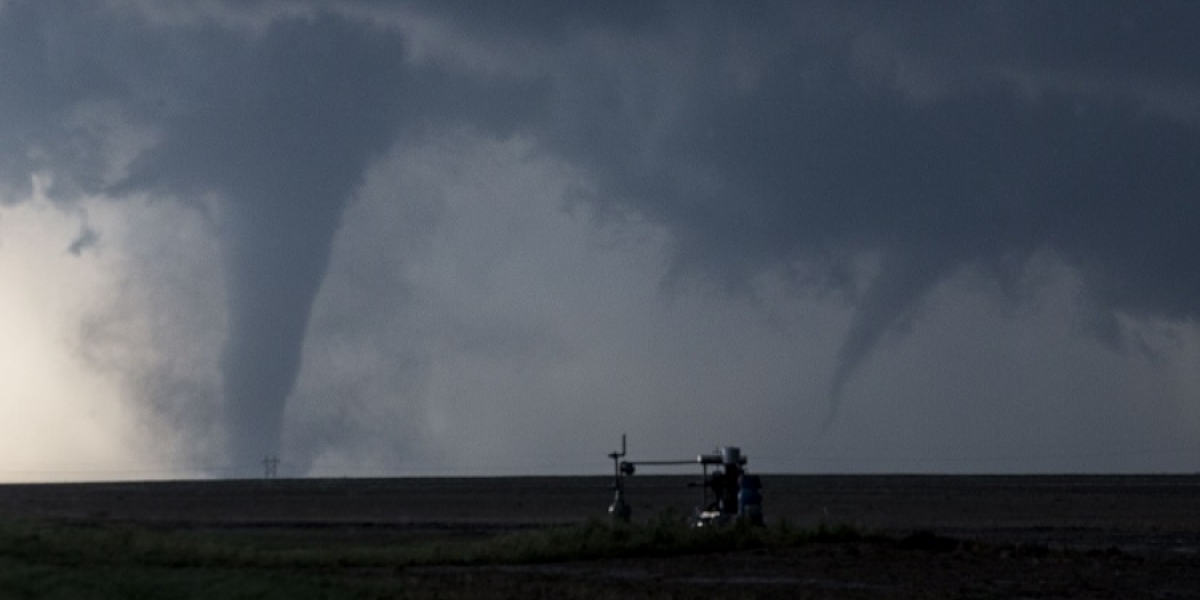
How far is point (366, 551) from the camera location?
40.4 m

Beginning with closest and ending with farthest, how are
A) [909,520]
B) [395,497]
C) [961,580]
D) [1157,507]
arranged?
[961,580] < [909,520] < [1157,507] < [395,497]

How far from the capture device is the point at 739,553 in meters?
37.4

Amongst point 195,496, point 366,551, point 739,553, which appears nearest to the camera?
point 739,553

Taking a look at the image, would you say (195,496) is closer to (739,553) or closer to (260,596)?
(739,553)

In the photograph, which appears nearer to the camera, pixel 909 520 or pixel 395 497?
pixel 909 520

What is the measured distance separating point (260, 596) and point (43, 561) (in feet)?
34.2

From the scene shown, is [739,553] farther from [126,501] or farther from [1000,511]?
[126,501]

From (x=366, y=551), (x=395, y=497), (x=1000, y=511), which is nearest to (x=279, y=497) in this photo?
(x=395, y=497)

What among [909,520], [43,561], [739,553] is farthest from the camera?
[909,520]

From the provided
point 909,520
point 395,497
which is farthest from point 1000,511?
point 395,497

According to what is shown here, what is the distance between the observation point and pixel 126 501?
398 feet

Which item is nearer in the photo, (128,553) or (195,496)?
(128,553)

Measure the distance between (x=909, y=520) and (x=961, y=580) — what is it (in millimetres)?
44106

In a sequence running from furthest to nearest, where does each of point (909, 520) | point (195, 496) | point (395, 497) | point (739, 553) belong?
1. point (195, 496)
2. point (395, 497)
3. point (909, 520)
4. point (739, 553)
